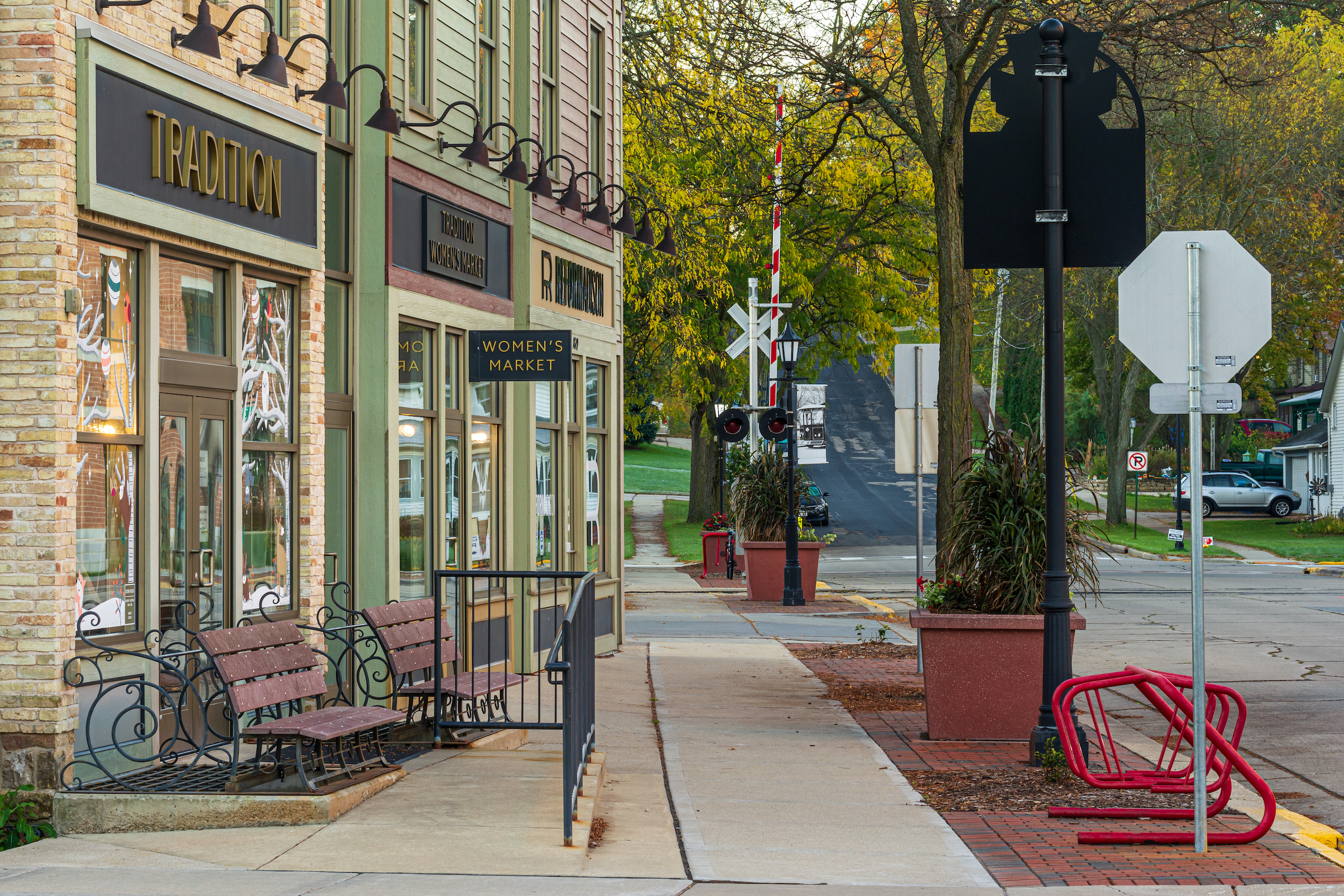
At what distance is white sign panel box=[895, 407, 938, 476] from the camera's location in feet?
50.4

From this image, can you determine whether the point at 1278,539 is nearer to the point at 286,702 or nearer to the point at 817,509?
the point at 817,509

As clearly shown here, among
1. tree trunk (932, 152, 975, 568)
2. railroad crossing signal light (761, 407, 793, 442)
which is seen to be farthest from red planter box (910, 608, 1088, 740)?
railroad crossing signal light (761, 407, 793, 442)

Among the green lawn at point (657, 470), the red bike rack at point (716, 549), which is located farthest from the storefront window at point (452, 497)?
the green lawn at point (657, 470)

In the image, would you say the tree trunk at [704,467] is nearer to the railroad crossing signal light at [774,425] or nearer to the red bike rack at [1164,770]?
the railroad crossing signal light at [774,425]

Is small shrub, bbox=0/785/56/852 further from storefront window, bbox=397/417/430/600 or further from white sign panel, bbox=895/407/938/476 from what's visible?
white sign panel, bbox=895/407/938/476

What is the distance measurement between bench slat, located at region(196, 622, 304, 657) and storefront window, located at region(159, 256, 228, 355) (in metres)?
1.88

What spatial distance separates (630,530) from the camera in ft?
142

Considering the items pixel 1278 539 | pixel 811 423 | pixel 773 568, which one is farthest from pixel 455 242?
pixel 1278 539

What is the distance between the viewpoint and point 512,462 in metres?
14.3

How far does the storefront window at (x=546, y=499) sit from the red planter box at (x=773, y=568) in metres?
9.52

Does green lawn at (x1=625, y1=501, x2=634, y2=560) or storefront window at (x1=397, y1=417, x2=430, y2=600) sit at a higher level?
storefront window at (x1=397, y1=417, x2=430, y2=600)

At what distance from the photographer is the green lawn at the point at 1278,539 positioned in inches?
1421

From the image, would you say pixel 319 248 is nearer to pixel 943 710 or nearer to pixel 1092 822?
pixel 943 710

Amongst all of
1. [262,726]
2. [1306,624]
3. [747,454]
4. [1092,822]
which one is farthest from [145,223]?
[747,454]
